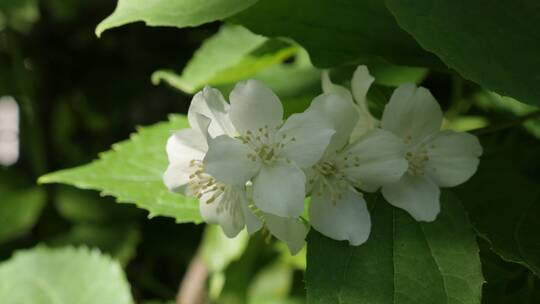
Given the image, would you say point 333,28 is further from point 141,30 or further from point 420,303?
point 141,30

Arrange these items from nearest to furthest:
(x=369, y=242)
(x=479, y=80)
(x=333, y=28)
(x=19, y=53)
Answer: (x=479, y=80)
(x=369, y=242)
(x=333, y=28)
(x=19, y=53)

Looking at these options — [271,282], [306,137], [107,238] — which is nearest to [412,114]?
[306,137]

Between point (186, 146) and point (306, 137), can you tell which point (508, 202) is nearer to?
point (306, 137)

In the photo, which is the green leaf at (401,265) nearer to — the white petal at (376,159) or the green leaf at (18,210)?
the white petal at (376,159)

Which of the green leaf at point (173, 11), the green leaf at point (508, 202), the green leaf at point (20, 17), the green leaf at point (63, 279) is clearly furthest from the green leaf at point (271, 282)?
the green leaf at point (173, 11)

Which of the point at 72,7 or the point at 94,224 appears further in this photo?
the point at 72,7

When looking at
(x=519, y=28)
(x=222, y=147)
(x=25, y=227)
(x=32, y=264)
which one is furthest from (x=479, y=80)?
(x=25, y=227)

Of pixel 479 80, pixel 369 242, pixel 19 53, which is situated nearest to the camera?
pixel 479 80
